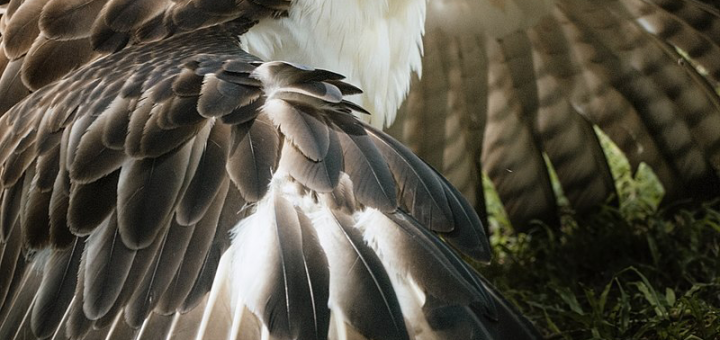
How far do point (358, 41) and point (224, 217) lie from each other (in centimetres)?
127

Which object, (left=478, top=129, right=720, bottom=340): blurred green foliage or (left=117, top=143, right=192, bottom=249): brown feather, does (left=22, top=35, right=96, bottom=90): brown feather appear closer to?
(left=117, top=143, right=192, bottom=249): brown feather

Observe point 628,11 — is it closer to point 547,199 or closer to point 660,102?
point 660,102

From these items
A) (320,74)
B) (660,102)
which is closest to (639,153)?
(660,102)

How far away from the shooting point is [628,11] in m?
4.42

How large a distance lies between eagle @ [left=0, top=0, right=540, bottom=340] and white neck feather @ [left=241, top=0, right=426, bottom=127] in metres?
0.44

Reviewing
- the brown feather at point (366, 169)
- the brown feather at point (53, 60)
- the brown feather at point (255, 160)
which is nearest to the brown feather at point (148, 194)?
the brown feather at point (255, 160)

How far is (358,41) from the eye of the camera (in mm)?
3393

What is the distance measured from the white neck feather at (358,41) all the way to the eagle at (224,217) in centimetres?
44

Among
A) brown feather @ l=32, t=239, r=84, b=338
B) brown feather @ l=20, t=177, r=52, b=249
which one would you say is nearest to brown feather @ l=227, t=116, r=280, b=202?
brown feather @ l=32, t=239, r=84, b=338

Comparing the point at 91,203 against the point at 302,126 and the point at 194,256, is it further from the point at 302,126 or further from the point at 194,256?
the point at 302,126

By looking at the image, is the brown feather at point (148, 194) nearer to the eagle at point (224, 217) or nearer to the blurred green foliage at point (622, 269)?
the eagle at point (224, 217)

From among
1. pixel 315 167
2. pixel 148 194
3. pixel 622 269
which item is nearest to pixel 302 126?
pixel 315 167

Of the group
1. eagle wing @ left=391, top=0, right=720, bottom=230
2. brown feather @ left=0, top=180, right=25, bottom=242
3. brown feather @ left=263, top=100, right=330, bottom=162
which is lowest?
eagle wing @ left=391, top=0, right=720, bottom=230

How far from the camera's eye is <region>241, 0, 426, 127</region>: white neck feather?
10.5ft
